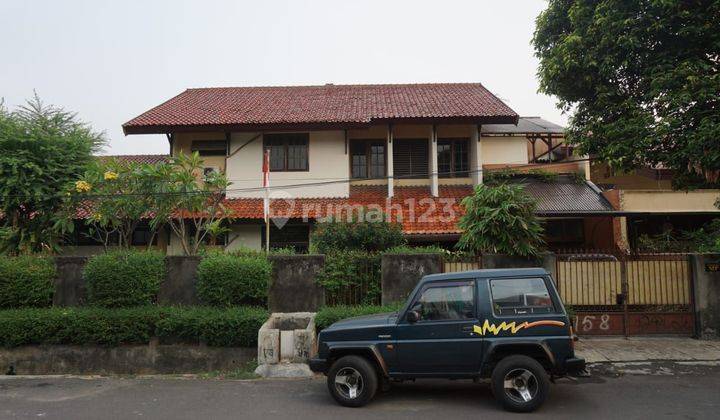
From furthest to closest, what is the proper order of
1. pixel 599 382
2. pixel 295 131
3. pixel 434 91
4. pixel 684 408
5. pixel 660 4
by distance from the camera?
1. pixel 434 91
2. pixel 295 131
3. pixel 660 4
4. pixel 599 382
5. pixel 684 408

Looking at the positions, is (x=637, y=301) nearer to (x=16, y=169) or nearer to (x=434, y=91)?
(x=434, y=91)

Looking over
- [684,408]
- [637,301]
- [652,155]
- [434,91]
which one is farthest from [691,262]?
[434,91]

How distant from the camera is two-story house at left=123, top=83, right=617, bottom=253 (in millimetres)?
15398

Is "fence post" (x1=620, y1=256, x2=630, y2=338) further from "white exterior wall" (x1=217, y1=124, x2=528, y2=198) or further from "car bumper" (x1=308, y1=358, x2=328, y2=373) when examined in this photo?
"car bumper" (x1=308, y1=358, x2=328, y2=373)

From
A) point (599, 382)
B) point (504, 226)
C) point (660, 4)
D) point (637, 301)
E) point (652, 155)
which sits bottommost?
point (599, 382)

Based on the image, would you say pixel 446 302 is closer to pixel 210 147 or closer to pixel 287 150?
pixel 287 150

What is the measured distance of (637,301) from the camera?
10375 millimetres

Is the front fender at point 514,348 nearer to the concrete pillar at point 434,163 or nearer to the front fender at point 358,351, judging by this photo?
the front fender at point 358,351

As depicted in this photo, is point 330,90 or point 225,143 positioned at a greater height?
point 330,90

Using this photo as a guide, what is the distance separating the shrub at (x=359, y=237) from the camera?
11859 mm

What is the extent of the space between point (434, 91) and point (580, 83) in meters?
8.54

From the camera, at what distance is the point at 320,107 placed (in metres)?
17.2

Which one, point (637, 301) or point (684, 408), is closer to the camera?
point (684, 408)

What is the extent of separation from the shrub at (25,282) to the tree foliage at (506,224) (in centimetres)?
953
